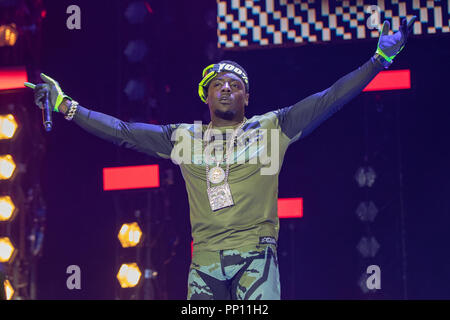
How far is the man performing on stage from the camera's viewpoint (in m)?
3.19

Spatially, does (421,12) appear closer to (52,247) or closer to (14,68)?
(14,68)

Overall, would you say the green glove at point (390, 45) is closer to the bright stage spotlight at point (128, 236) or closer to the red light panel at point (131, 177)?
the red light panel at point (131, 177)

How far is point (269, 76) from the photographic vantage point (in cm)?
630

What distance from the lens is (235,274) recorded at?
126 inches

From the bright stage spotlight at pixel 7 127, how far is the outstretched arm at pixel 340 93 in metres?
3.28

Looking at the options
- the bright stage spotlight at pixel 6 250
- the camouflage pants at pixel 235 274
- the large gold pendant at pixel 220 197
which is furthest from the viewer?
the bright stage spotlight at pixel 6 250

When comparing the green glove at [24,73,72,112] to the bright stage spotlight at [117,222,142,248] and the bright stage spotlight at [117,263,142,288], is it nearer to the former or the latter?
the bright stage spotlight at [117,222,142,248]

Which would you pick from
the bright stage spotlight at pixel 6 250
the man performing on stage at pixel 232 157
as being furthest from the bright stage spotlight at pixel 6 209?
the man performing on stage at pixel 232 157

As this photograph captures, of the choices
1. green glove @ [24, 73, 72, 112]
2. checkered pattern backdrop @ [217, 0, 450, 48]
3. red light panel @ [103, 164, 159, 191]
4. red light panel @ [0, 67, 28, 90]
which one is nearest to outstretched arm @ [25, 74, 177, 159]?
green glove @ [24, 73, 72, 112]

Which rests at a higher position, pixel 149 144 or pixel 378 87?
pixel 378 87

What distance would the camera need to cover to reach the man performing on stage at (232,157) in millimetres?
3189

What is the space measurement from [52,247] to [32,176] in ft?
3.11
